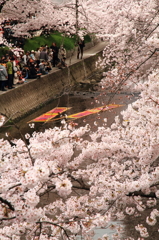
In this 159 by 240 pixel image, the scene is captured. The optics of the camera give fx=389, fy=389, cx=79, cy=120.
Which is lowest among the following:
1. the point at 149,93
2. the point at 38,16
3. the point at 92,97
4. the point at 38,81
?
the point at 92,97

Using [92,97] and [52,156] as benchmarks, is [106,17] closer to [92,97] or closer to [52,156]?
[92,97]

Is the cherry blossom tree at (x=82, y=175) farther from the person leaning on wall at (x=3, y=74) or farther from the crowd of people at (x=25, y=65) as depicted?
the crowd of people at (x=25, y=65)

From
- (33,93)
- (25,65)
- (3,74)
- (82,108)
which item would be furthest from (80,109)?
(3,74)

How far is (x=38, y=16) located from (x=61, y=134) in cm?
2211

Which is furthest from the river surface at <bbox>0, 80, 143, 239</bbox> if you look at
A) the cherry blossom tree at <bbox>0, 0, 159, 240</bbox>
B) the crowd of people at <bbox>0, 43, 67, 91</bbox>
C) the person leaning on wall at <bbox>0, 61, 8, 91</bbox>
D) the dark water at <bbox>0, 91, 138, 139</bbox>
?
the cherry blossom tree at <bbox>0, 0, 159, 240</bbox>

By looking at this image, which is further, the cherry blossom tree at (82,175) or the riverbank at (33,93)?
the riverbank at (33,93)

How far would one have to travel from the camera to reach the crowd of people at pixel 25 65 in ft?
53.7

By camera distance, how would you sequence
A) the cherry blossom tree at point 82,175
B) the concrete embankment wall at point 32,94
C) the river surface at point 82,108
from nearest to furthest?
1. the cherry blossom tree at point 82,175
2. the river surface at point 82,108
3. the concrete embankment wall at point 32,94

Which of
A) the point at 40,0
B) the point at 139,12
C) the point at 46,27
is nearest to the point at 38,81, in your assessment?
the point at 139,12

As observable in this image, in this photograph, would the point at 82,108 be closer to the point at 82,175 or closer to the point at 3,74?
the point at 3,74

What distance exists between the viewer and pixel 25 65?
19031 millimetres

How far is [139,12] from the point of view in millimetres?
18422

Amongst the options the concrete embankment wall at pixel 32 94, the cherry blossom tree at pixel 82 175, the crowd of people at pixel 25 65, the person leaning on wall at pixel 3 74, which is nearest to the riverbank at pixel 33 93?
the concrete embankment wall at pixel 32 94

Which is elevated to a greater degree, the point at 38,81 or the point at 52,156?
the point at 52,156
